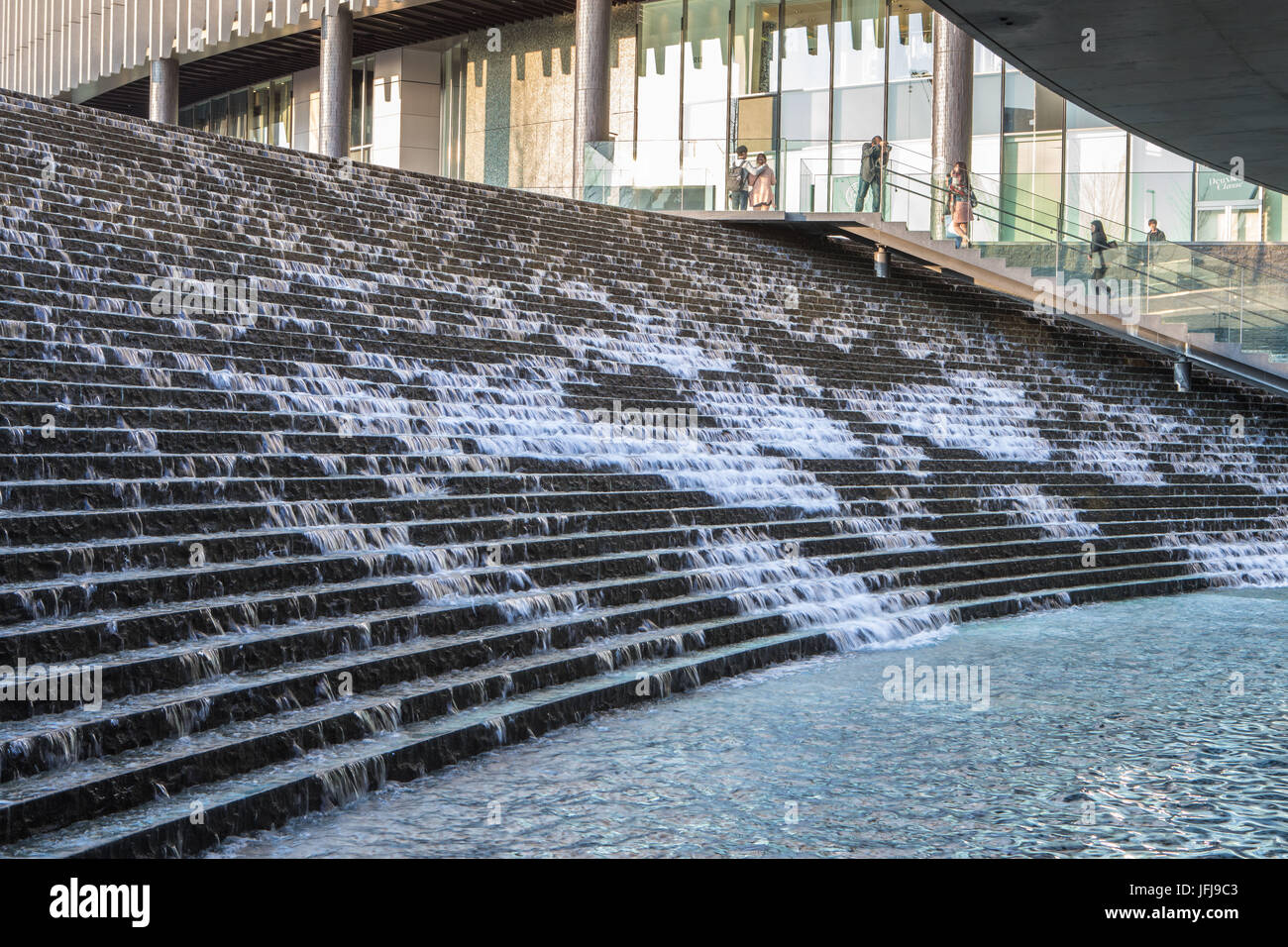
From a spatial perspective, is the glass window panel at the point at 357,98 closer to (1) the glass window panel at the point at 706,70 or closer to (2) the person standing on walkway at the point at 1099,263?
(1) the glass window panel at the point at 706,70

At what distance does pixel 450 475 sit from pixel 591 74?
19533 mm

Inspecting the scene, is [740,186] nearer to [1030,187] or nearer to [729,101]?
[1030,187]

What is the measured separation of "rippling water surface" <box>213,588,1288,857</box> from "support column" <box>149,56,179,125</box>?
3016 cm

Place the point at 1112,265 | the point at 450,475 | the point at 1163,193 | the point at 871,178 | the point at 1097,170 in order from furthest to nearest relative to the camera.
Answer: the point at 1097,170 → the point at 1163,193 → the point at 871,178 → the point at 1112,265 → the point at 450,475

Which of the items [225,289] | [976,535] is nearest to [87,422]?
[225,289]

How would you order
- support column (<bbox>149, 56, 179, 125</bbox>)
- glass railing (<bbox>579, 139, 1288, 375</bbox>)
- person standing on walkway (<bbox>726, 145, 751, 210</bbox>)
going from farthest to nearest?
support column (<bbox>149, 56, 179, 125</bbox>), person standing on walkway (<bbox>726, 145, 751, 210</bbox>), glass railing (<bbox>579, 139, 1288, 375</bbox>)

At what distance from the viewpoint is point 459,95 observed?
35.0 meters

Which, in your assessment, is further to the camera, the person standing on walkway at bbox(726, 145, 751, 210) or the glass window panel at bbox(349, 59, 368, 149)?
the glass window panel at bbox(349, 59, 368, 149)

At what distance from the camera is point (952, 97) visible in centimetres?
2792

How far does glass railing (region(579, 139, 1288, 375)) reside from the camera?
20531mm

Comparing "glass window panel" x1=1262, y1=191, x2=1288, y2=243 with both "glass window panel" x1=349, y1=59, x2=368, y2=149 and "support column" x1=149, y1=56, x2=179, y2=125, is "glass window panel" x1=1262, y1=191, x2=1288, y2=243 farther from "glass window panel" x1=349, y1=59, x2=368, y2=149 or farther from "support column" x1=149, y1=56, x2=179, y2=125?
"support column" x1=149, y1=56, x2=179, y2=125

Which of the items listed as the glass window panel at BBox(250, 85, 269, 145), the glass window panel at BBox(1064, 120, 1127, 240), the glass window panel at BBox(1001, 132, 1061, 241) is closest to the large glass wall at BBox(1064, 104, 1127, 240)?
the glass window panel at BBox(1064, 120, 1127, 240)

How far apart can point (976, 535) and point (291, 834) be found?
9.66 meters

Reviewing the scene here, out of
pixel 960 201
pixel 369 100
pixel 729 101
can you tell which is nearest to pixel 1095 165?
pixel 729 101
